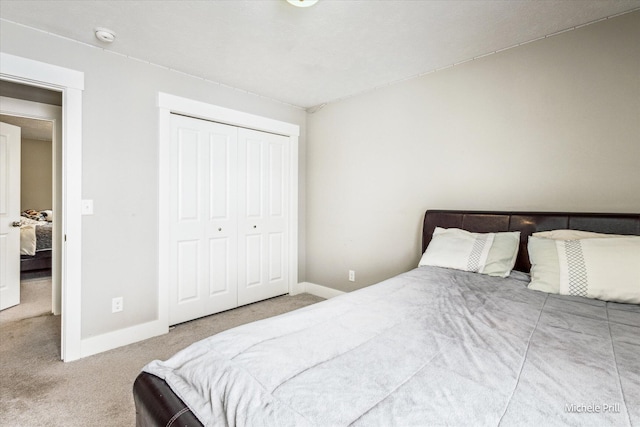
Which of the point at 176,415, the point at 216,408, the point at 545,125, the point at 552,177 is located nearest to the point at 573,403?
the point at 216,408

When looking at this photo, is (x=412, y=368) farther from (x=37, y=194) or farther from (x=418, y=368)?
(x=37, y=194)

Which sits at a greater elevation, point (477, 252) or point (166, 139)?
point (166, 139)

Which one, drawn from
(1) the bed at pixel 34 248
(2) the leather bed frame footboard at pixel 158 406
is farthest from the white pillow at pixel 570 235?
(1) the bed at pixel 34 248

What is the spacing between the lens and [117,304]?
2432mm

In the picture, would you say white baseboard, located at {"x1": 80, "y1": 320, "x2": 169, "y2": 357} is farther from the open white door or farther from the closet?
the open white door

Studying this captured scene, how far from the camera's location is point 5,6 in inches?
71.8

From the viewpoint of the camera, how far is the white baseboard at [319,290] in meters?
3.58

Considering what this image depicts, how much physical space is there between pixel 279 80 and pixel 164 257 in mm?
1957

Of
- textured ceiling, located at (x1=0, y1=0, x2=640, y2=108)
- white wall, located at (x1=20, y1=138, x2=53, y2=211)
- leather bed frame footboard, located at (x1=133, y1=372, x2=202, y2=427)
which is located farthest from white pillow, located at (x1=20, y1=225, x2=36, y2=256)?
leather bed frame footboard, located at (x1=133, y1=372, x2=202, y2=427)

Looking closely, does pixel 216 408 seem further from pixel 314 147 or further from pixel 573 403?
pixel 314 147

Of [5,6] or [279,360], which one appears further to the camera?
[5,6]

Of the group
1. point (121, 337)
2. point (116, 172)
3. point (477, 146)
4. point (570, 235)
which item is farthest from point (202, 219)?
point (570, 235)

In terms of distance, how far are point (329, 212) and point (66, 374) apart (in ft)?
8.68

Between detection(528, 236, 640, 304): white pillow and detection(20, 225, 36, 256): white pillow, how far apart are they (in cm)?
597
